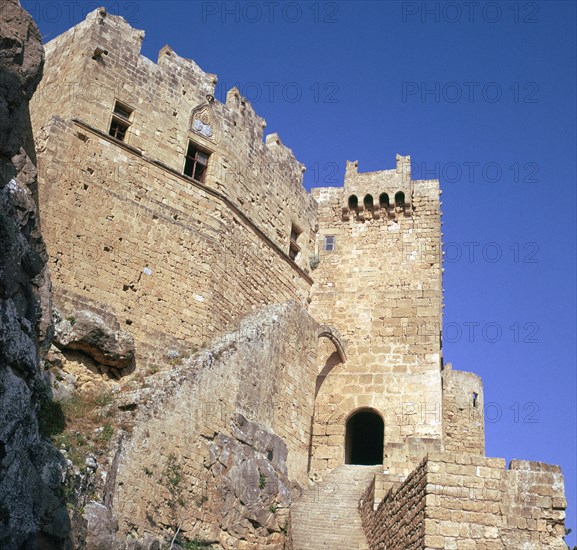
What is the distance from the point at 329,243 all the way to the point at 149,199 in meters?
7.82

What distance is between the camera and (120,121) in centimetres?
1970

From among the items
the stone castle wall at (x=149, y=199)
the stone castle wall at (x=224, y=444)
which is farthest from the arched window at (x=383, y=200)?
the stone castle wall at (x=224, y=444)

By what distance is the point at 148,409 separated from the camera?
47.6ft

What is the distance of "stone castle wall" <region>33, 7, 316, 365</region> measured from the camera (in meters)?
17.6

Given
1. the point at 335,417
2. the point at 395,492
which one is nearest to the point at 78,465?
the point at 395,492

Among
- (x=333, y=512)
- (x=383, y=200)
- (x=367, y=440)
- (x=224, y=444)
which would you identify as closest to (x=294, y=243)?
(x=383, y=200)

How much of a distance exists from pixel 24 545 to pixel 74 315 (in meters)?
7.37

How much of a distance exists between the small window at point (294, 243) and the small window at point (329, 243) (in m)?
1.04

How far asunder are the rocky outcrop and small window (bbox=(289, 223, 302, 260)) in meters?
14.1

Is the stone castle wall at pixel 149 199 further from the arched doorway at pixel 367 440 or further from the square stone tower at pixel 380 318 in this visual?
the arched doorway at pixel 367 440

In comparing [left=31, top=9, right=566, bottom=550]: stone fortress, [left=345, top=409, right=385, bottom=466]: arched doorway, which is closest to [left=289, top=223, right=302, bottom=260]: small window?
[left=31, top=9, right=566, bottom=550]: stone fortress

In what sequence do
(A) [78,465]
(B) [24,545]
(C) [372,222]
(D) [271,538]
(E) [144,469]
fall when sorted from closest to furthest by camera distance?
(B) [24,545] → (A) [78,465] → (E) [144,469] → (D) [271,538] → (C) [372,222]

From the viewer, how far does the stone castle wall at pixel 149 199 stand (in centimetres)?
1762

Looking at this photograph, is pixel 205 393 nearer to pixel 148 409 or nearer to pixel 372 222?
pixel 148 409
